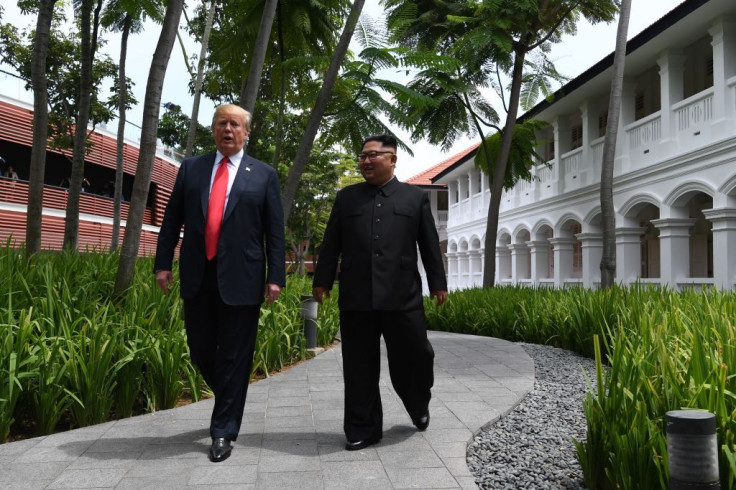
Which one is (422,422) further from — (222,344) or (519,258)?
(519,258)

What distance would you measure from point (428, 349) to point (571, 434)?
1208 mm

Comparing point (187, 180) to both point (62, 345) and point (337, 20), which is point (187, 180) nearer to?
point (62, 345)

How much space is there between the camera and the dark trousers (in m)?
3.43

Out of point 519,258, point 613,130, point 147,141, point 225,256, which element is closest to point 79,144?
point 147,141

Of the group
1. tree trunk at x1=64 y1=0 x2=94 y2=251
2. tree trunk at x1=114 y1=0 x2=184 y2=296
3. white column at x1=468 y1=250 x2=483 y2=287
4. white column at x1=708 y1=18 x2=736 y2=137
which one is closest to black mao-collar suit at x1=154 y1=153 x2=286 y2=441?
tree trunk at x1=114 y1=0 x2=184 y2=296

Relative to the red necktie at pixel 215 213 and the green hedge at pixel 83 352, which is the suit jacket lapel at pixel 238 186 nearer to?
the red necktie at pixel 215 213

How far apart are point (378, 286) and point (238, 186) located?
98 centimetres

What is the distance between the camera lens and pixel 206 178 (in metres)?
3.61

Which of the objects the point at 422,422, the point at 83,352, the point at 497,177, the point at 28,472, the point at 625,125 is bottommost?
the point at 28,472

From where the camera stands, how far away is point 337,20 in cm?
1162

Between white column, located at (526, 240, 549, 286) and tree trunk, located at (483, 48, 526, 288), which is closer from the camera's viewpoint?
tree trunk, located at (483, 48, 526, 288)

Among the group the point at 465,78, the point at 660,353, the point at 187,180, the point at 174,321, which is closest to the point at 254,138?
the point at 465,78

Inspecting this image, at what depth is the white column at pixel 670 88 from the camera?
1424cm

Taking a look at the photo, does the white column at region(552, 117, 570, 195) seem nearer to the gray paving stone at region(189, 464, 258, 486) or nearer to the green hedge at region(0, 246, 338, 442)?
the green hedge at region(0, 246, 338, 442)
